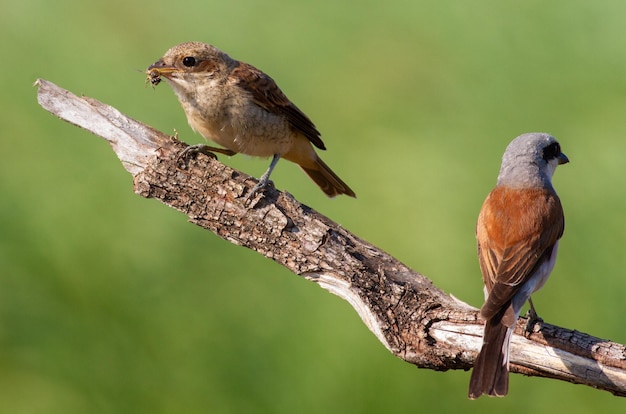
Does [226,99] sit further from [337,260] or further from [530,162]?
[530,162]

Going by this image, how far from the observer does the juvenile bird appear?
3.92 meters

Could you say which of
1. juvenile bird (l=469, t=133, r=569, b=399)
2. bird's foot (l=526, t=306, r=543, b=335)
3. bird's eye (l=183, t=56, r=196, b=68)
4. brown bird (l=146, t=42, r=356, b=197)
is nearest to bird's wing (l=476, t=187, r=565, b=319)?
juvenile bird (l=469, t=133, r=569, b=399)

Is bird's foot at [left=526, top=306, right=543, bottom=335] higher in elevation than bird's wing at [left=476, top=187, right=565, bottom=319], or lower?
lower

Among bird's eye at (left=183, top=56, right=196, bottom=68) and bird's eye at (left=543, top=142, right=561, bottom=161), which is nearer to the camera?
bird's eye at (left=543, top=142, right=561, bottom=161)

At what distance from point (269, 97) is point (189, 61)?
0.51m

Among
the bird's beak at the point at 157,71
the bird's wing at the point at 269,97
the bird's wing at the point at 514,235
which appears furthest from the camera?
the bird's wing at the point at 269,97

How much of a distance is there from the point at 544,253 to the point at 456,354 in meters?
0.69

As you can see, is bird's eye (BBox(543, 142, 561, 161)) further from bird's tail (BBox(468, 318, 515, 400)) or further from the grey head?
bird's tail (BBox(468, 318, 515, 400))

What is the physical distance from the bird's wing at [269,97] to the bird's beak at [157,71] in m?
0.38

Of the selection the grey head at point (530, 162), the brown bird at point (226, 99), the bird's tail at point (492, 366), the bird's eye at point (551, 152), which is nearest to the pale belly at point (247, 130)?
the brown bird at point (226, 99)

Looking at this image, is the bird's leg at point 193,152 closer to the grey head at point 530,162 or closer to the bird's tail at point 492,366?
the grey head at point 530,162

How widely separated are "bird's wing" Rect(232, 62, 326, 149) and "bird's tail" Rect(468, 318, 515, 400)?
6.51 feet

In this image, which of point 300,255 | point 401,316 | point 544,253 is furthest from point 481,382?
point 300,255

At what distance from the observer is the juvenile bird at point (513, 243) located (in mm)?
3918
